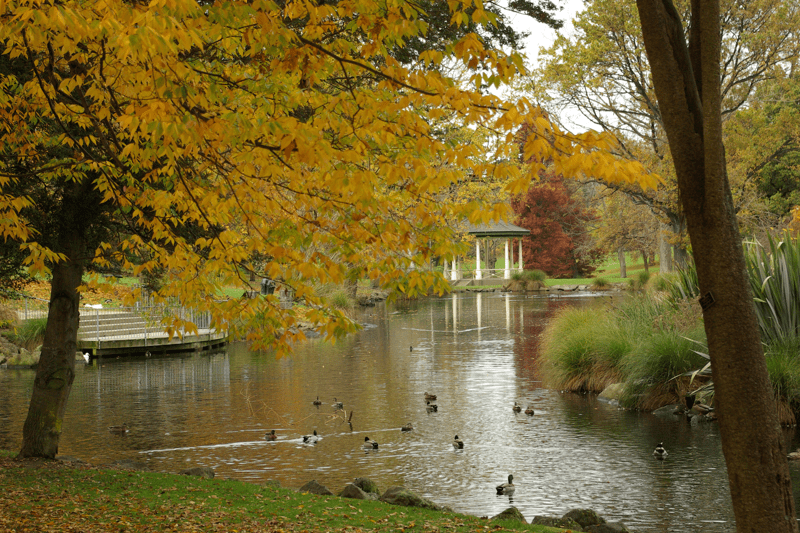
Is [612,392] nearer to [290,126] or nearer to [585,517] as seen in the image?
[585,517]

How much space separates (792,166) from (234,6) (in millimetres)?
35161

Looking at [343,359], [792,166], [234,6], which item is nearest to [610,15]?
[792,166]

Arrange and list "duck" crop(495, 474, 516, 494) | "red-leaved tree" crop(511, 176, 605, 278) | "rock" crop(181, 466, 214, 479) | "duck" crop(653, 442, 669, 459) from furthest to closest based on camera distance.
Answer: "red-leaved tree" crop(511, 176, 605, 278), "duck" crop(653, 442, 669, 459), "rock" crop(181, 466, 214, 479), "duck" crop(495, 474, 516, 494)

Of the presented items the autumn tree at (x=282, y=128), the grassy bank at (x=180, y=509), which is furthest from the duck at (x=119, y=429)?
the autumn tree at (x=282, y=128)

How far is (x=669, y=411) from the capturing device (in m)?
12.2

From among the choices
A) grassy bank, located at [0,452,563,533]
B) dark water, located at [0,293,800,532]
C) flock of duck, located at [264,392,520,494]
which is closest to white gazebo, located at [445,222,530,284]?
dark water, located at [0,293,800,532]

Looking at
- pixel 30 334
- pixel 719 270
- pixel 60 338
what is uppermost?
pixel 719 270

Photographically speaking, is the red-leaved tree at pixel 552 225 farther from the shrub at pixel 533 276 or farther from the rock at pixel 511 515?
the rock at pixel 511 515

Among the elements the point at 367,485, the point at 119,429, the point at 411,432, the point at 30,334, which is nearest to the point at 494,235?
the point at 30,334

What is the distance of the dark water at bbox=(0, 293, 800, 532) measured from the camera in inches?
329

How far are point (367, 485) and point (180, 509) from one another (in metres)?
2.44

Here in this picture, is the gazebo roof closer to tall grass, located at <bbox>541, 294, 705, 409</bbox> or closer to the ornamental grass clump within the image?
tall grass, located at <bbox>541, 294, 705, 409</bbox>

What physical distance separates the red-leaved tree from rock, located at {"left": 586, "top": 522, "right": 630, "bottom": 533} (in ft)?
161

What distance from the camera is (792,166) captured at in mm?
33719
